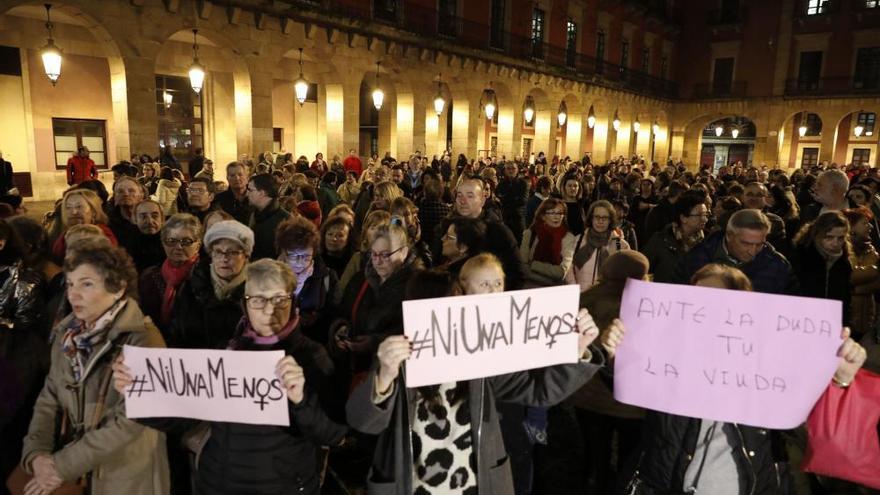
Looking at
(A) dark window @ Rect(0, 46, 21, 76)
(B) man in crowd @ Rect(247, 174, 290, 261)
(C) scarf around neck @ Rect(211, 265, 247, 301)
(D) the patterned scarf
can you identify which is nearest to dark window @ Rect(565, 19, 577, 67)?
(A) dark window @ Rect(0, 46, 21, 76)

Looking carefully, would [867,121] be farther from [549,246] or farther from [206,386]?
[206,386]

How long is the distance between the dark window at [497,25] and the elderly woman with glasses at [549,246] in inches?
716

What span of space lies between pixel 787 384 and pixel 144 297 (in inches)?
147

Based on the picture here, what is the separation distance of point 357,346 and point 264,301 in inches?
33.9

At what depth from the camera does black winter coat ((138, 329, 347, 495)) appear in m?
2.40

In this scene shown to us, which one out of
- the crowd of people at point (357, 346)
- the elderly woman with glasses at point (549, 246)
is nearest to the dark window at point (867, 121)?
the crowd of people at point (357, 346)

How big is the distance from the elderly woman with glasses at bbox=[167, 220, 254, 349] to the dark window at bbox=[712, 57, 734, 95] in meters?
40.5

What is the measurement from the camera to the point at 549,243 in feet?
18.4

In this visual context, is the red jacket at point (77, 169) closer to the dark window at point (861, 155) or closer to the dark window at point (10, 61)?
the dark window at point (10, 61)

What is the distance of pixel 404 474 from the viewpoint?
7.30 feet

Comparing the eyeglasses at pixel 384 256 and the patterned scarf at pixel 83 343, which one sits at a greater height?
the eyeglasses at pixel 384 256

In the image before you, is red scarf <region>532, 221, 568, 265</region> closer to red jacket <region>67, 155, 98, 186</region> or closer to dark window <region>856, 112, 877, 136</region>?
red jacket <region>67, 155, 98, 186</region>

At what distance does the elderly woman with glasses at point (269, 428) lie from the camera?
2396mm

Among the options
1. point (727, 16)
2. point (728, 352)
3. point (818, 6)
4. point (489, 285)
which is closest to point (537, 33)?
point (727, 16)
